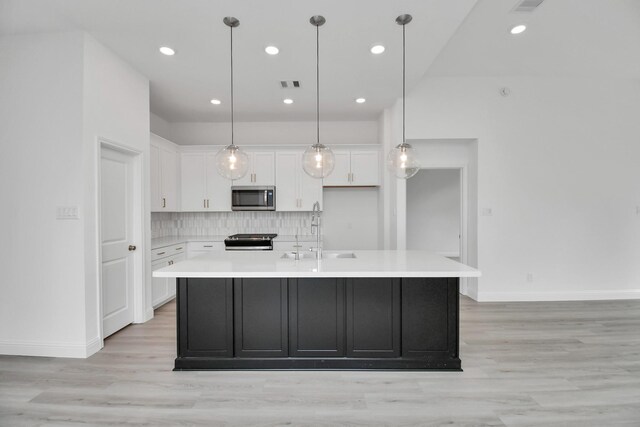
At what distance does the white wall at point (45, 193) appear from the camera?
280 centimetres

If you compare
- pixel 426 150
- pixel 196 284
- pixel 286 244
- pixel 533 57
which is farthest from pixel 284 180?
pixel 533 57

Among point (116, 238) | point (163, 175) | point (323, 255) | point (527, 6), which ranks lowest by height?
point (323, 255)

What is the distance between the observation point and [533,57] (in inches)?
155

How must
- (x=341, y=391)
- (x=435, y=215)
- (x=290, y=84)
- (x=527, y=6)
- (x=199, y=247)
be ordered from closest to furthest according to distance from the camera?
(x=341, y=391) → (x=527, y=6) → (x=290, y=84) → (x=199, y=247) → (x=435, y=215)

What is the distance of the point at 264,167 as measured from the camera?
529 centimetres

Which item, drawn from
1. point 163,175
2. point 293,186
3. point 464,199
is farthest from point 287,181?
point 464,199

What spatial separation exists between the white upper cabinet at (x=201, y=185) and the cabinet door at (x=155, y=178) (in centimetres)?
69

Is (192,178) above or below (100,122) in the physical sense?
below

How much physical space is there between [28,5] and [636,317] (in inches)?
A: 279

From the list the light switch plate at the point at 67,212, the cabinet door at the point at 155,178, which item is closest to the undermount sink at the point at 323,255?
the light switch plate at the point at 67,212

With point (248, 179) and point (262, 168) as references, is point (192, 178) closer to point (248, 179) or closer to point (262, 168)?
point (248, 179)

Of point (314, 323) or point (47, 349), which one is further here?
point (47, 349)

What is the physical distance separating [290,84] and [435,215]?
16.6ft

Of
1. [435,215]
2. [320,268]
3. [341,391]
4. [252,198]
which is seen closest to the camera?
[341,391]
